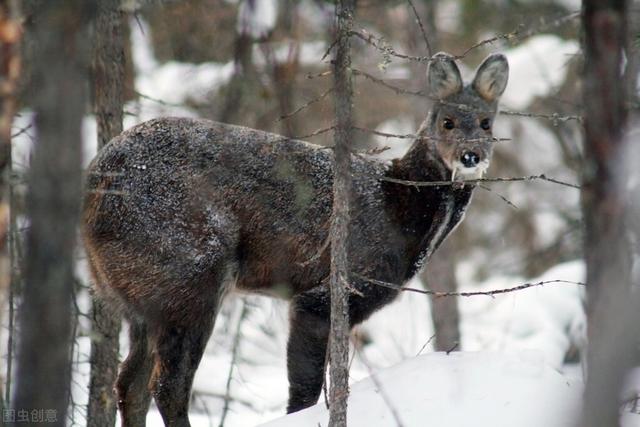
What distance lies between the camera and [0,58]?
415 cm

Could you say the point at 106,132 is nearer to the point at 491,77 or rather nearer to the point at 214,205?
the point at 214,205

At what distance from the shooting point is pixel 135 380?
7086 millimetres

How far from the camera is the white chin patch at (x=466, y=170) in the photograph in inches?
296

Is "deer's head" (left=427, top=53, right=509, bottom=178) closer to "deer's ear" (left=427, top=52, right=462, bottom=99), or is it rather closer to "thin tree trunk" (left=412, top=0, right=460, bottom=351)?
"deer's ear" (left=427, top=52, right=462, bottom=99)

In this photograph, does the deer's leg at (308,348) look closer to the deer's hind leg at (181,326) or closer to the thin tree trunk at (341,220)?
the deer's hind leg at (181,326)

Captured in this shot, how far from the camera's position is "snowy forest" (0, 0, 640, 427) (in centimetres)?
377

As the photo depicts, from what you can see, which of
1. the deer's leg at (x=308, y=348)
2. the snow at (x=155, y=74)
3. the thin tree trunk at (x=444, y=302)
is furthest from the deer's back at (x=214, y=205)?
the snow at (x=155, y=74)

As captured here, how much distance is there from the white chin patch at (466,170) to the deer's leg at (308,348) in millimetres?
1509

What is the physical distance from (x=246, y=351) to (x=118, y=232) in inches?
256

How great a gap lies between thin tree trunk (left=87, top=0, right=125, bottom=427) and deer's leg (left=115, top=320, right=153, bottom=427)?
24.2 inches

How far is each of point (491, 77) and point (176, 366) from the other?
390 cm

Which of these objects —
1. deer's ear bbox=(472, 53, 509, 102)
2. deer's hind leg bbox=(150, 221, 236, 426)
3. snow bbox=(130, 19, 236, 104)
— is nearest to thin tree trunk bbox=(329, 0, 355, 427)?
deer's hind leg bbox=(150, 221, 236, 426)

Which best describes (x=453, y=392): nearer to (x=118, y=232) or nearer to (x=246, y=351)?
(x=118, y=232)

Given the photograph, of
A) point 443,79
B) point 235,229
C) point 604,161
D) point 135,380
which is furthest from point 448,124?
point 604,161
